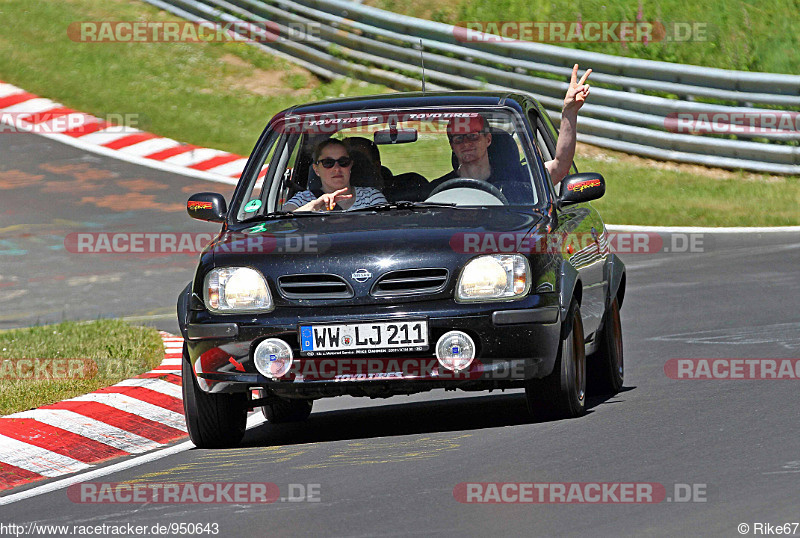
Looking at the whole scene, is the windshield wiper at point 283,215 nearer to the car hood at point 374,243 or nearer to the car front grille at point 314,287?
the car hood at point 374,243

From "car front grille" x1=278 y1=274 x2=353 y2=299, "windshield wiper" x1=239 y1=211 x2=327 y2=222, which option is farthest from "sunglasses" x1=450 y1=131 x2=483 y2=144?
"car front grille" x1=278 y1=274 x2=353 y2=299

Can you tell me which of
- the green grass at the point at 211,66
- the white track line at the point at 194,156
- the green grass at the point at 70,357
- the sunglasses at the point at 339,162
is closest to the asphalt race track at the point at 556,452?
the green grass at the point at 70,357

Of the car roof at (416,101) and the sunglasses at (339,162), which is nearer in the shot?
the sunglasses at (339,162)

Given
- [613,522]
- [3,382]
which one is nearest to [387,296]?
[613,522]

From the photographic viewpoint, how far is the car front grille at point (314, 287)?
7473 millimetres

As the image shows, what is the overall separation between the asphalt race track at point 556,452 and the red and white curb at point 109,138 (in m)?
5.94

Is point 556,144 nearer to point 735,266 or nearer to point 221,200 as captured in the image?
point 221,200

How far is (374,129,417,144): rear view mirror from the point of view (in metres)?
8.39

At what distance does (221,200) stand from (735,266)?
6759mm

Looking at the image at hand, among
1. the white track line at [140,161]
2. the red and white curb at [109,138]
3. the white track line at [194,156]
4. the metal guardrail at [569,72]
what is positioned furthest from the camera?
the white track line at [194,156]

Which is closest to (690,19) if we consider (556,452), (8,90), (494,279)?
(8,90)

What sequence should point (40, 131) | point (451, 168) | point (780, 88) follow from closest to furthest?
point (451, 168) → point (780, 88) → point (40, 131)

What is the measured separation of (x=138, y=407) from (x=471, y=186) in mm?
2224

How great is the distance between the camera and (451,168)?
8.54 meters
